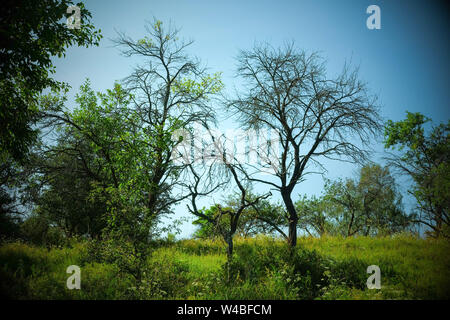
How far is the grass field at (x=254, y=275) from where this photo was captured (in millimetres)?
5086

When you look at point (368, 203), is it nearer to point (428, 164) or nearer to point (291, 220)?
point (428, 164)

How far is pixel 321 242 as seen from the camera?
29.7ft

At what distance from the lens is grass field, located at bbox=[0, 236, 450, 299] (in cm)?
509

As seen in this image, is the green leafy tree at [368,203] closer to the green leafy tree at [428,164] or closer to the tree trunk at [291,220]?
the green leafy tree at [428,164]

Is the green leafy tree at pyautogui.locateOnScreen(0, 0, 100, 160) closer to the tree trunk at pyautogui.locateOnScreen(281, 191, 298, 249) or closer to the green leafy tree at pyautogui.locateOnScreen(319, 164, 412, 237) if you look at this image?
the tree trunk at pyautogui.locateOnScreen(281, 191, 298, 249)

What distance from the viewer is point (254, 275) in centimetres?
622

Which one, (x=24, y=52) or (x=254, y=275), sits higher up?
(x=24, y=52)

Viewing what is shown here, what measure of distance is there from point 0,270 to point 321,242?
993 cm

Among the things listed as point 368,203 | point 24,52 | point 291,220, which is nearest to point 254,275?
point 291,220

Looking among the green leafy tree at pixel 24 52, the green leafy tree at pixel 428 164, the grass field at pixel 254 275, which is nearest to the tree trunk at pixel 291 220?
the grass field at pixel 254 275

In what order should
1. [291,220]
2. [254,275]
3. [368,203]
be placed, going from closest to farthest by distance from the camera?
[254,275]
[291,220]
[368,203]
